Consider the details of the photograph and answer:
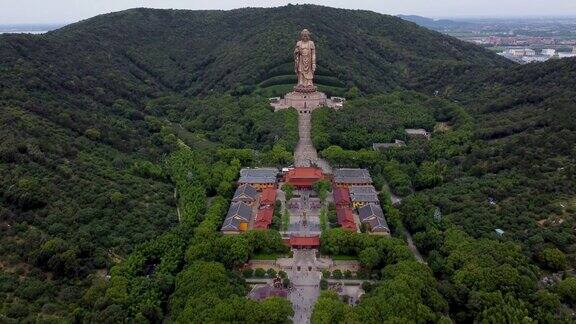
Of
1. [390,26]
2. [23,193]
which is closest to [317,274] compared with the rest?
[23,193]

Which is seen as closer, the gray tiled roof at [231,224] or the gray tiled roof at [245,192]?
the gray tiled roof at [231,224]

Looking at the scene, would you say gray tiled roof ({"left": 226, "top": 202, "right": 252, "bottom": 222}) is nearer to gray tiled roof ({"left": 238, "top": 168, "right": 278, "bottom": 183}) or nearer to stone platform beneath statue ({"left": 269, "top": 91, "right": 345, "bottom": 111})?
gray tiled roof ({"left": 238, "top": 168, "right": 278, "bottom": 183})

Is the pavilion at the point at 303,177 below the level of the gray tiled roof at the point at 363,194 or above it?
above

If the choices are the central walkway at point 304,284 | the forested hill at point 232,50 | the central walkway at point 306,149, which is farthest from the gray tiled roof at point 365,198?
the forested hill at point 232,50

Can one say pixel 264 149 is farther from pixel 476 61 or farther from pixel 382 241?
pixel 476 61

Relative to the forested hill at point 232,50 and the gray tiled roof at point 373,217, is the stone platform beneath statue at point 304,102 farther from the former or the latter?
the gray tiled roof at point 373,217

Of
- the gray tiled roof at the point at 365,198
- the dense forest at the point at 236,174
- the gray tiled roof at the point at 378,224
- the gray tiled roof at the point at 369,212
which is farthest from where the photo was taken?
the gray tiled roof at the point at 365,198
